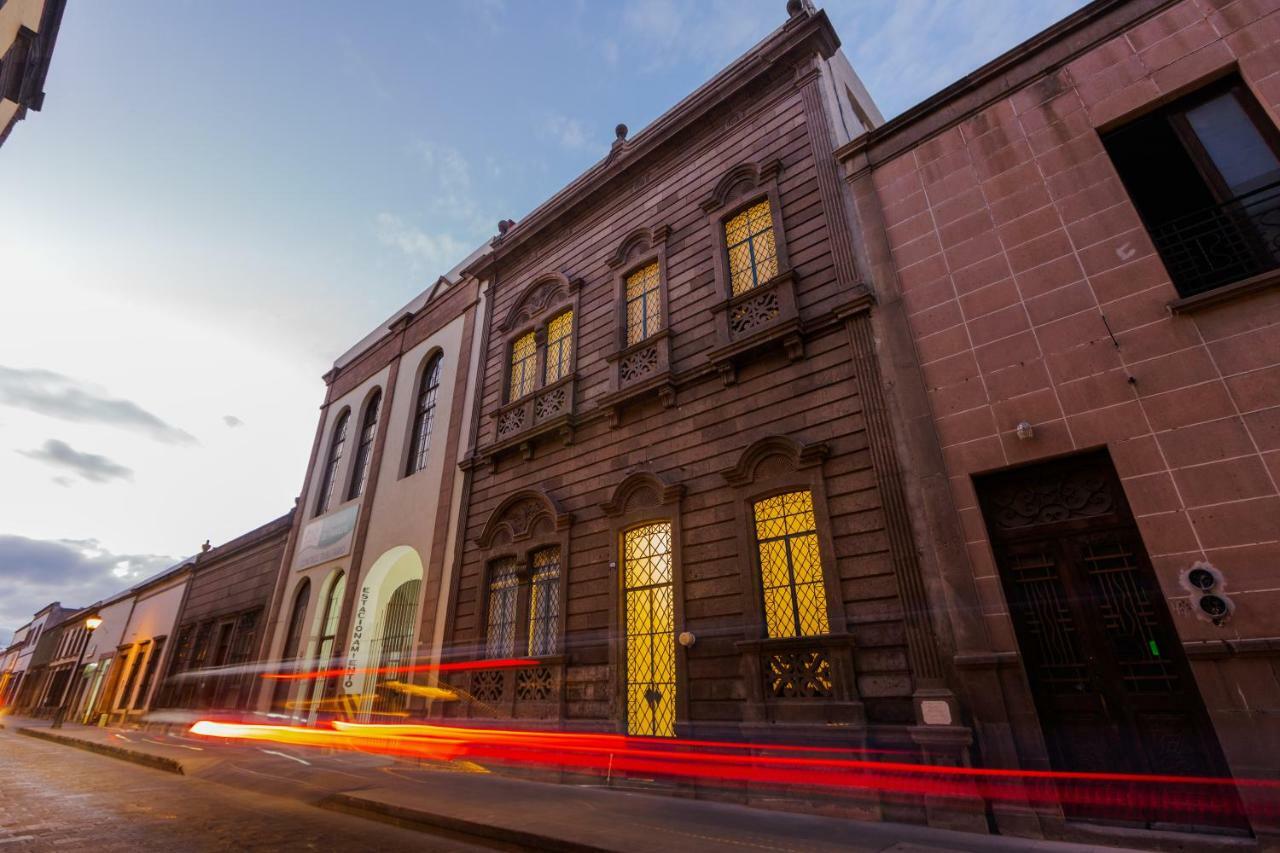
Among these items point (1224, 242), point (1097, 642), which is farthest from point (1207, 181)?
point (1097, 642)

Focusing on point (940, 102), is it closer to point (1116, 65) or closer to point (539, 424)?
point (1116, 65)

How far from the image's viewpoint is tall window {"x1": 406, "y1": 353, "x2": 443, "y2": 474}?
14.8m

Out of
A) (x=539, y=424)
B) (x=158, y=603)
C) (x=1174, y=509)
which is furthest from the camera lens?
(x=158, y=603)

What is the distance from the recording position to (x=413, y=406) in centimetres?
1559

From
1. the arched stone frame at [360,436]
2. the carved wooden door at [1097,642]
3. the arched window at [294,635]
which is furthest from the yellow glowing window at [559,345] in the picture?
the arched window at [294,635]

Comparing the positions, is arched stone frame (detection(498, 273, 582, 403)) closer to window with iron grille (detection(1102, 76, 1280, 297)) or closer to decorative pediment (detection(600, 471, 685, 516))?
decorative pediment (detection(600, 471, 685, 516))

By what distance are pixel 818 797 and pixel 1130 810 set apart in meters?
2.61

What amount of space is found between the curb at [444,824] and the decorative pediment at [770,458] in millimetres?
4711

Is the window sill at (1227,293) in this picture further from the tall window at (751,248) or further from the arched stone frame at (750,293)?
the tall window at (751,248)

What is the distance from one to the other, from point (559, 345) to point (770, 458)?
20.1 ft

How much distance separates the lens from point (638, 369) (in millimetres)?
9805

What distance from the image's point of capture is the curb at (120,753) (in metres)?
9.29

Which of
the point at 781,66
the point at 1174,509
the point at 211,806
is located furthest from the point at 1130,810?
the point at 781,66

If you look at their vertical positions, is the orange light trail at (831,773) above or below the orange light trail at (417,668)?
below
